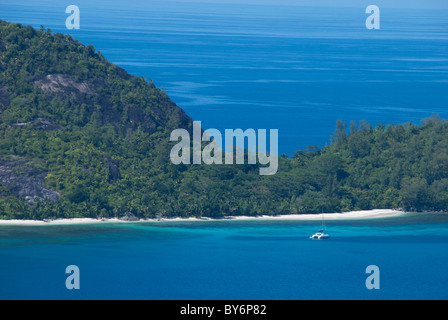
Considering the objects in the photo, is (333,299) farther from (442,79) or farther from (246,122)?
(442,79)

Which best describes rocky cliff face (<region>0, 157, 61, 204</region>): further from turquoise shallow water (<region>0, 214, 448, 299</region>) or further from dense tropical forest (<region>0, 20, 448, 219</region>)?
turquoise shallow water (<region>0, 214, 448, 299</region>)

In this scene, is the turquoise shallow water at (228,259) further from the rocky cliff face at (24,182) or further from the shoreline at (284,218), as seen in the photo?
the rocky cliff face at (24,182)

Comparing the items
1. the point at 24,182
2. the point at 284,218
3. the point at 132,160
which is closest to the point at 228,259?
the point at 284,218

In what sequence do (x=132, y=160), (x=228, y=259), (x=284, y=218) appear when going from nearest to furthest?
(x=228, y=259) → (x=284, y=218) → (x=132, y=160)

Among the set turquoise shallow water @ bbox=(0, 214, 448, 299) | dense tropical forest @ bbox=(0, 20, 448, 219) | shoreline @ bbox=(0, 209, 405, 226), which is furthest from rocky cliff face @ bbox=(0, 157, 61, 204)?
turquoise shallow water @ bbox=(0, 214, 448, 299)

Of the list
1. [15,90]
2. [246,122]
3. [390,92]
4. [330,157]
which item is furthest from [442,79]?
[15,90]

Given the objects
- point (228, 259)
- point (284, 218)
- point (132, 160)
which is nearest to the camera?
point (228, 259)

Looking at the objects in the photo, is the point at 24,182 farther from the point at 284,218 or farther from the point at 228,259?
the point at 284,218
